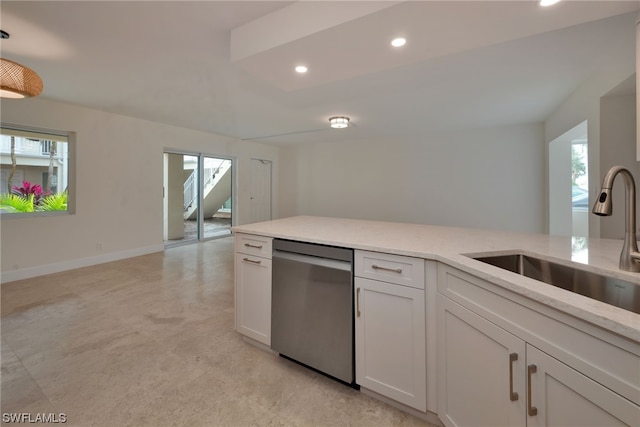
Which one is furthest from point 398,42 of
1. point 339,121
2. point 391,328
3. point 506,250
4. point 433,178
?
point 433,178

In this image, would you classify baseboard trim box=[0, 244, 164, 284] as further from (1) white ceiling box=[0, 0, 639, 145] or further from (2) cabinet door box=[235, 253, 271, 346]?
(2) cabinet door box=[235, 253, 271, 346]

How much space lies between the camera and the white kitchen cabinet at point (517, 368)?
0.70 meters

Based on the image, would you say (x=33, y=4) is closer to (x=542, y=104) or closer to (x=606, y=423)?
(x=606, y=423)

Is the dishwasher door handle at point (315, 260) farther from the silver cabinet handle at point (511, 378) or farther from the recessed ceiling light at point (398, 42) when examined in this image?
the recessed ceiling light at point (398, 42)

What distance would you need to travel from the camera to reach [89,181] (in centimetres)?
411

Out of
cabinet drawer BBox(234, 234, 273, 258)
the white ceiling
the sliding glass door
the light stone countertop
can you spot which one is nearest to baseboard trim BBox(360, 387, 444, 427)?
the light stone countertop

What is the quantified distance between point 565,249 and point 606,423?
93 cm

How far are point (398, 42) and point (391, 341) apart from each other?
5.96ft

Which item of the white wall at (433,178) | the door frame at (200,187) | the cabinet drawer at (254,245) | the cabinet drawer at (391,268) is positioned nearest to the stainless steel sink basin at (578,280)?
the cabinet drawer at (391,268)

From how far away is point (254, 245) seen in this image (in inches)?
77.0

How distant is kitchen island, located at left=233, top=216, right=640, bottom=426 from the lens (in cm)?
69

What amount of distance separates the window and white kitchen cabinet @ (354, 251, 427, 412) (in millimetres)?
4648

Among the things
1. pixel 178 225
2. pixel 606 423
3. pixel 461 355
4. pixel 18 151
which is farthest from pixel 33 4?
pixel 178 225

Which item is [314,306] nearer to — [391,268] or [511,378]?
[391,268]
